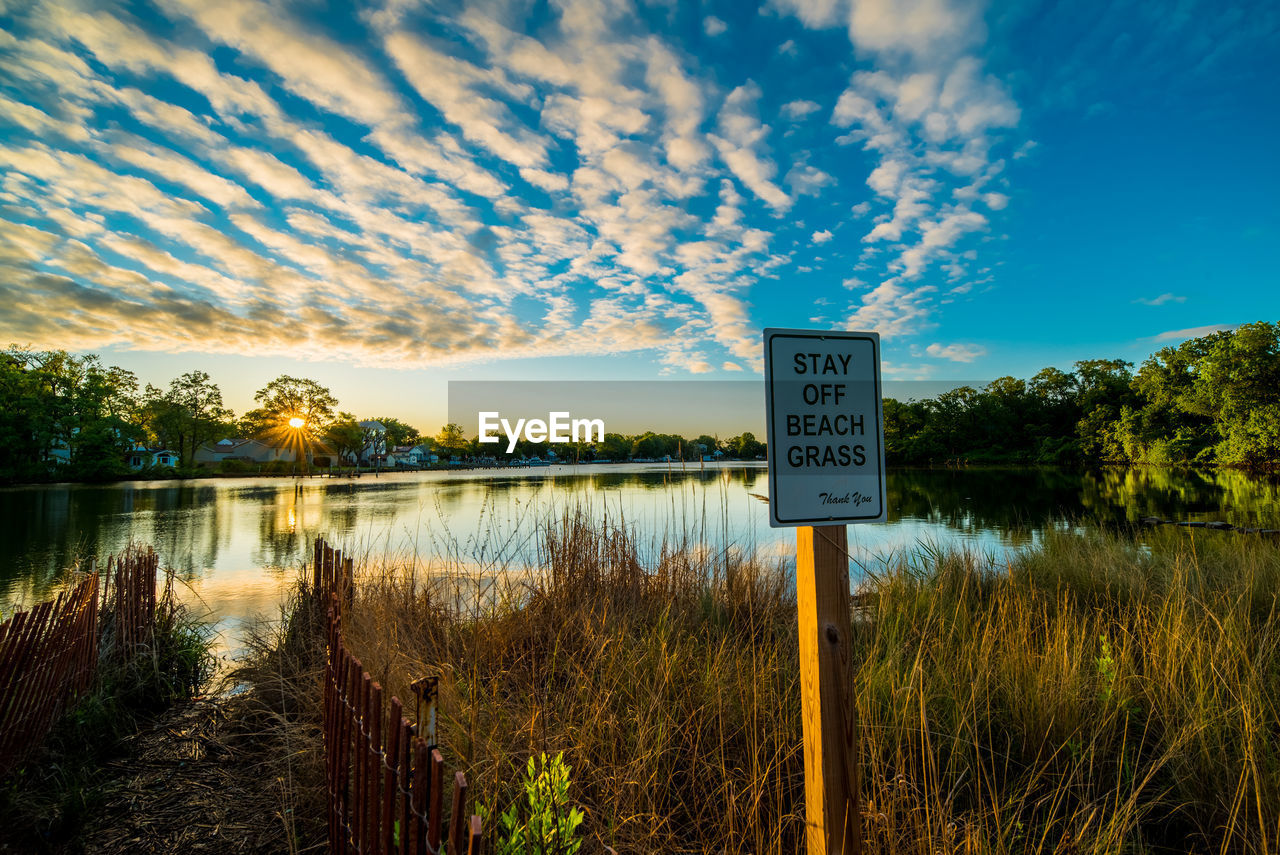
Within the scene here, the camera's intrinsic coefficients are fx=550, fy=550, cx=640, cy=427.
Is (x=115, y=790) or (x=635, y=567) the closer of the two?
(x=115, y=790)

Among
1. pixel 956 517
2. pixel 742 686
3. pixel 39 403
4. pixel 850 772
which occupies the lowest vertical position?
pixel 956 517

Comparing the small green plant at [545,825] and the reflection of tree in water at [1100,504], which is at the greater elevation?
the small green plant at [545,825]

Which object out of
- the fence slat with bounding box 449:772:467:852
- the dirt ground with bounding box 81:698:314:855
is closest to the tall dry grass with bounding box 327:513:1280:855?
the dirt ground with bounding box 81:698:314:855

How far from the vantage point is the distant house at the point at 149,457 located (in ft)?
207

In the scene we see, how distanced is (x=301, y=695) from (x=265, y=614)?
5706 mm

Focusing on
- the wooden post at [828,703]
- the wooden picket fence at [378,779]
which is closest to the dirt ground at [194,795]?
the wooden picket fence at [378,779]

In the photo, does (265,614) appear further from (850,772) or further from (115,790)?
(850,772)

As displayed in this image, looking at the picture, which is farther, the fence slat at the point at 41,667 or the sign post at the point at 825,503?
the fence slat at the point at 41,667

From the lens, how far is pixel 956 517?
19969 millimetres

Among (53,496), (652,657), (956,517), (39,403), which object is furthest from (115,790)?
(39,403)

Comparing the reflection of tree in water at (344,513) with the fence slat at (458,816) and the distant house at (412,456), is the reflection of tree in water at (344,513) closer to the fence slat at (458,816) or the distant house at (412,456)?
the fence slat at (458,816)

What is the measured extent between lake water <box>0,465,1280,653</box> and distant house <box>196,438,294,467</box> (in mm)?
47719

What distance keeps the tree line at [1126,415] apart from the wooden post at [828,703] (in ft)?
64.3

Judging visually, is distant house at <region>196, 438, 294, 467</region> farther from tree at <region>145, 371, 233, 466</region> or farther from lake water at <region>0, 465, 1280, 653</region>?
lake water at <region>0, 465, 1280, 653</region>
